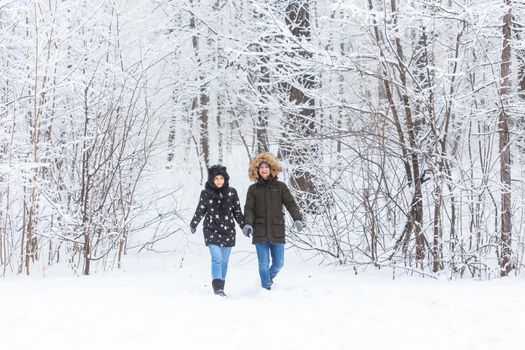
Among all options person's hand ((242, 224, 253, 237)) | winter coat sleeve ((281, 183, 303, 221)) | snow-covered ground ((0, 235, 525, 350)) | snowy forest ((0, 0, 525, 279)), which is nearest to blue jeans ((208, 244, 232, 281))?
snow-covered ground ((0, 235, 525, 350))

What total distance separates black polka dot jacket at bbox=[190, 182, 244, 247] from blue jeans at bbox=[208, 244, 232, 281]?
6 centimetres

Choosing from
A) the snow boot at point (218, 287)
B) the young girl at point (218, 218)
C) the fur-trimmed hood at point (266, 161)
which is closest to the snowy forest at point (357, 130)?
the fur-trimmed hood at point (266, 161)

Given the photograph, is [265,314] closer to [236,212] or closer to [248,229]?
[248,229]

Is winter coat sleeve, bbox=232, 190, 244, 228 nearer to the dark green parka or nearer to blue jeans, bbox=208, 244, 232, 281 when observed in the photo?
the dark green parka

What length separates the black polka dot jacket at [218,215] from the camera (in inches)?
253

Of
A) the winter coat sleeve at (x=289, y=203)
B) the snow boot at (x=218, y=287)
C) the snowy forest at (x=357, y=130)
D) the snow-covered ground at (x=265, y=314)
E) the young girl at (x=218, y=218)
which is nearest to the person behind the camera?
the snow-covered ground at (x=265, y=314)

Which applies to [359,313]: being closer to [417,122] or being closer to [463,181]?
[463,181]

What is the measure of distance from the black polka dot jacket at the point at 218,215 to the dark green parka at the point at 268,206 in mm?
149

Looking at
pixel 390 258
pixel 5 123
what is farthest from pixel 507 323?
pixel 5 123

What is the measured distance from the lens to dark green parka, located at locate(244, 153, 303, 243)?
653 cm

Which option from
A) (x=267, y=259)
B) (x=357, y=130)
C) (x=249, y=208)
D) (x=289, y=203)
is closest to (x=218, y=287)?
(x=267, y=259)

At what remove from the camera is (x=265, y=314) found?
17.8ft

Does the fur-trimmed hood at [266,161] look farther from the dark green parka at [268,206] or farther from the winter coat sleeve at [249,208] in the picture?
the winter coat sleeve at [249,208]

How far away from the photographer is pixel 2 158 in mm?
6898
